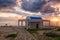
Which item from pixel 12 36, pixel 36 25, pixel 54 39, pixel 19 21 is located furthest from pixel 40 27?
pixel 54 39

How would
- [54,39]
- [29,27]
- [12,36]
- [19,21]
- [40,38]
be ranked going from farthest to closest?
[19,21]
[29,27]
[12,36]
[40,38]
[54,39]

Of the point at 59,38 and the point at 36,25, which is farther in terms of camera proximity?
the point at 36,25

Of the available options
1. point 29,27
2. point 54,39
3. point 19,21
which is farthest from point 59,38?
point 19,21

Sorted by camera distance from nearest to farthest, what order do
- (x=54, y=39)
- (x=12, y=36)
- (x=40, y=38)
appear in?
1. (x=54, y=39)
2. (x=40, y=38)
3. (x=12, y=36)

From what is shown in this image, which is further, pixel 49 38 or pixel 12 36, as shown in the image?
pixel 12 36

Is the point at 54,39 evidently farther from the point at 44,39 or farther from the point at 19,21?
the point at 19,21

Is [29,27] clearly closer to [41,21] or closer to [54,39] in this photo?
[41,21]

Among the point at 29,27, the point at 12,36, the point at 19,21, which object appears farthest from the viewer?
the point at 19,21

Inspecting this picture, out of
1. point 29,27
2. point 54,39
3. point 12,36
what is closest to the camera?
point 54,39

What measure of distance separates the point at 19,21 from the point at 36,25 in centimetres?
684

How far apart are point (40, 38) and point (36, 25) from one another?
1885cm

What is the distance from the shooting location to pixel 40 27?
51906mm

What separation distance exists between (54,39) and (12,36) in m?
8.21

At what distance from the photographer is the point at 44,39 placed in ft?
→ 104
